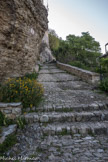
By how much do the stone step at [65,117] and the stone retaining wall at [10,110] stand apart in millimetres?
254

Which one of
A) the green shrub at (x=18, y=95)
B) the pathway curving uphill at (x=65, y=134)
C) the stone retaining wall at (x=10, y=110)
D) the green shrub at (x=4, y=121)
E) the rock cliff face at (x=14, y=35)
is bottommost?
the pathway curving uphill at (x=65, y=134)

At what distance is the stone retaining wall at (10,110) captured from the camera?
9.01 ft

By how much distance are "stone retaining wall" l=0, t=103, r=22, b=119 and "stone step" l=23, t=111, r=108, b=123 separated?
25cm

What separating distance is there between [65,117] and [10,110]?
159 cm

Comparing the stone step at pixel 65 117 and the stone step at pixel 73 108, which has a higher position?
the stone step at pixel 73 108

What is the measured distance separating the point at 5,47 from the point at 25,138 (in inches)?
138

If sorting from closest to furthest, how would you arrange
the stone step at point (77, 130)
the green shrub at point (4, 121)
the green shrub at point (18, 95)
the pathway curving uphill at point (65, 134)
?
the pathway curving uphill at point (65, 134) → the stone step at point (77, 130) → the green shrub at point (4, 121) → the green shrub at point (18, 95)

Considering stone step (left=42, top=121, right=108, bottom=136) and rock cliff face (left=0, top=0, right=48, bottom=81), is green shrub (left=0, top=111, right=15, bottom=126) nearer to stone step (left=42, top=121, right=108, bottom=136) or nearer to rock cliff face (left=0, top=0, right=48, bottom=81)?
stone step (left=42, top=121, right=108, bottom=136)

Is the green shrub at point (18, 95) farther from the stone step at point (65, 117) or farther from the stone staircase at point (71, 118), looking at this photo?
the stone step at point (65, 117)

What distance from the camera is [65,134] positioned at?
241cm

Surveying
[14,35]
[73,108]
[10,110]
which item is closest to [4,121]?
[10,110]

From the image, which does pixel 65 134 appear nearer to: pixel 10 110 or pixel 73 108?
pixel 73 108

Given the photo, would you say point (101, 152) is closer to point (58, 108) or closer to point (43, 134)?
point (43, 134)

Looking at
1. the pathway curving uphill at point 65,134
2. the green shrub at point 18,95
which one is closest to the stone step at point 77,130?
the pathway curving uphill at point 65,134
